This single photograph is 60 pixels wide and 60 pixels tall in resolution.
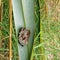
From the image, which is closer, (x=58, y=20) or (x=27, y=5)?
(x=27, y=5)

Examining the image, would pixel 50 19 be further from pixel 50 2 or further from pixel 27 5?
pixel 27 5

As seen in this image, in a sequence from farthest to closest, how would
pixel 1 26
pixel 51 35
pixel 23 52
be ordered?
1. pixel 51 35
2. pixel 1 26
3. pixel 23 52

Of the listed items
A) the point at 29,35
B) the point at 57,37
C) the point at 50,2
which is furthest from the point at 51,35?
the point at 29,35

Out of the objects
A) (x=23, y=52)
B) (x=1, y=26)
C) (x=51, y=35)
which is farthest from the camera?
(x=51, y=35)

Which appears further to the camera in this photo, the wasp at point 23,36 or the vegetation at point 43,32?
the vegetation at point 43,32

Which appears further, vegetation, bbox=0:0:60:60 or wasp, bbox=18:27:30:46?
vegetation, bbox=0:0:60:60

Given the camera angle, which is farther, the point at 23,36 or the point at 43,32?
the point at 43,32

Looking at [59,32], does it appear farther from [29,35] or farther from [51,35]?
[29,35]

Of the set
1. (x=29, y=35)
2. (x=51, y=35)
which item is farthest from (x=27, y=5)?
(x=51, y=35)

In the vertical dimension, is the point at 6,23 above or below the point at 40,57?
above
